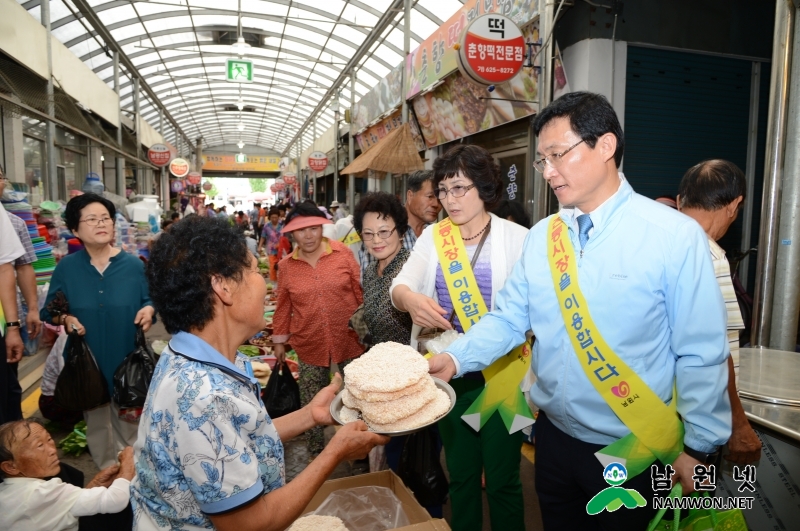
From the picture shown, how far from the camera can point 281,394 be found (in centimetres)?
382

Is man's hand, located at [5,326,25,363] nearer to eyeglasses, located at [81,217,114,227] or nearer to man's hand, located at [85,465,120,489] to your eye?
eyeglasses, located at [81,217,114,227]

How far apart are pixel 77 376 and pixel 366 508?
2305 mm

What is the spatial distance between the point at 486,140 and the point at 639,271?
7875 millimetres

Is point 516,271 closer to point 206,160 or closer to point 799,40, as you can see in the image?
point 799,40

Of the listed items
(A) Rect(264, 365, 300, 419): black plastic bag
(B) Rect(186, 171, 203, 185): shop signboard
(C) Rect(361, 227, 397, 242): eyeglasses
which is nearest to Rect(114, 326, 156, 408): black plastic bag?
(A) Rect(264, 365, 300, 419): black plastic bag

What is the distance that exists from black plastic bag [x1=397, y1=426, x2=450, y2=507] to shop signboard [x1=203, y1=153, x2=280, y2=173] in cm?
4202

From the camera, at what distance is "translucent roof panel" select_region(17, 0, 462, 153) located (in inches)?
512

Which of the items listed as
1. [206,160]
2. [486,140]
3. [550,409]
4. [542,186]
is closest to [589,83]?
[542,186]

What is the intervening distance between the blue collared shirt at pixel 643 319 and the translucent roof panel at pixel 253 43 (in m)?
9.39

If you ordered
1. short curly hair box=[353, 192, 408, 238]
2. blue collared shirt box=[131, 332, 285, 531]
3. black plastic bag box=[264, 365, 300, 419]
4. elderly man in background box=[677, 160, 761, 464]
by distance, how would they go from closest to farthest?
blue collared shirt box=[131, 332, 285, 531] → elderly man in background box=[677, 160, 761, 464] → short curly hair box=[353, 192, 408, 238] → black plastic bag box=[264, 365, 300, 419]

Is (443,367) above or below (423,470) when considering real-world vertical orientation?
above

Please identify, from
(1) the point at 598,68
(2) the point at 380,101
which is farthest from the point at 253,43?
(1) the point at 598,68

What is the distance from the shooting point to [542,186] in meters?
6.08

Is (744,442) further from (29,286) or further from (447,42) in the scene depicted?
(447,42)
